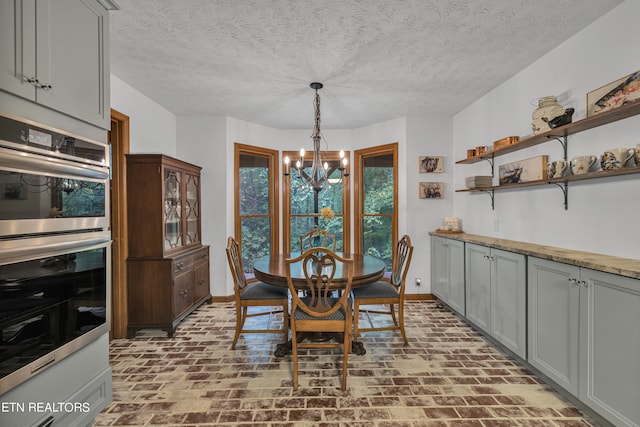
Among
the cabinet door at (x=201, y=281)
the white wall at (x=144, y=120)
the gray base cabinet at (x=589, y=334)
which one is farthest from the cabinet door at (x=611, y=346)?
the white wall at (x=144, y=120)

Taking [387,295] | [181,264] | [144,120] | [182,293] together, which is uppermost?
[144,120]

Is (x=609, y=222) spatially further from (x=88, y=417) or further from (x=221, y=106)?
(x=221, y=106)

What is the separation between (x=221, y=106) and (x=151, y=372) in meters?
3.11

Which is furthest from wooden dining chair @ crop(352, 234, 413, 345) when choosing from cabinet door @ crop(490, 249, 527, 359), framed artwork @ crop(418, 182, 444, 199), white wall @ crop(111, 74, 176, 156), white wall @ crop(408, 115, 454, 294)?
white wall @ crop(111, 74, 176, 156)

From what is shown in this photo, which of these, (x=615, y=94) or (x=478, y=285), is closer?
(x=615, y=94)

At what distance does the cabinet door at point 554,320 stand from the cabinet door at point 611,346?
2.7 inches

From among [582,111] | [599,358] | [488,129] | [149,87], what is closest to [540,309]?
[599,358]

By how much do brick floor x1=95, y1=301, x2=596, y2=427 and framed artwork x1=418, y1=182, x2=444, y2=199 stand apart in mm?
1957

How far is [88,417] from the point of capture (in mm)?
1665

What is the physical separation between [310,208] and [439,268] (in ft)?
7.25

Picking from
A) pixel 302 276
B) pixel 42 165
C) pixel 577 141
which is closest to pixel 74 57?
pixel 42 165

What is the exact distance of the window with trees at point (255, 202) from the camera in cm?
457

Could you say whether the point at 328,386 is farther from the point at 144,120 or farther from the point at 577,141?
the point at 144,120

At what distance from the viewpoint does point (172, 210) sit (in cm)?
343
